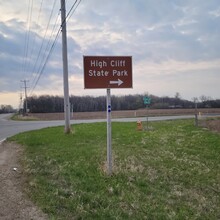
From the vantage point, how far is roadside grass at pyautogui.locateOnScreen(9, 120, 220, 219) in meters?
5.48

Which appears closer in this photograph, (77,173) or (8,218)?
(8,218)

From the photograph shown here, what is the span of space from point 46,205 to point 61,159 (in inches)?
162

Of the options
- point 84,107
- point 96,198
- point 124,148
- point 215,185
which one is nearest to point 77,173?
point 96,198

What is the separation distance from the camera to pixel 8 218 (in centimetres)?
489

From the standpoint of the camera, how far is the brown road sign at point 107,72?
295 inches

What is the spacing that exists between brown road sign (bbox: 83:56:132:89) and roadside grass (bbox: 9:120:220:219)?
2182 millimetres

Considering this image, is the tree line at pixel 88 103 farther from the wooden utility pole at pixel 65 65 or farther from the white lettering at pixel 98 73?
the white lettering at pixel 98 73

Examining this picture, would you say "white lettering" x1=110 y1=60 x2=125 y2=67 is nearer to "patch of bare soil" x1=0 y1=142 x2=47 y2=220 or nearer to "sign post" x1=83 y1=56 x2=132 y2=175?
"sign post" x1=83 y1=56 x2=132 y2=175

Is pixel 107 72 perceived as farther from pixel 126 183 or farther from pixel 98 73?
pixel 126 183

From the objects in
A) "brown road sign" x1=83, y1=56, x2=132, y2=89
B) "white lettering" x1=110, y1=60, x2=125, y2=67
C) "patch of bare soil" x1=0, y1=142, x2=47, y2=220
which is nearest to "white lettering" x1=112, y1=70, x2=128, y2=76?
"brown road sign" x1=83, y1=56, x2=132, y2=89

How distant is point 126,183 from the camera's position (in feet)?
23.1

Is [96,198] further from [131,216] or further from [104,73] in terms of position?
[104,73]

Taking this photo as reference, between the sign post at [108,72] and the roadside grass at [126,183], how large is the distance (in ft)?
3.29

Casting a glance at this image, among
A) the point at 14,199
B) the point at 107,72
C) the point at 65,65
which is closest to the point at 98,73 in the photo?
the point at 107,72
